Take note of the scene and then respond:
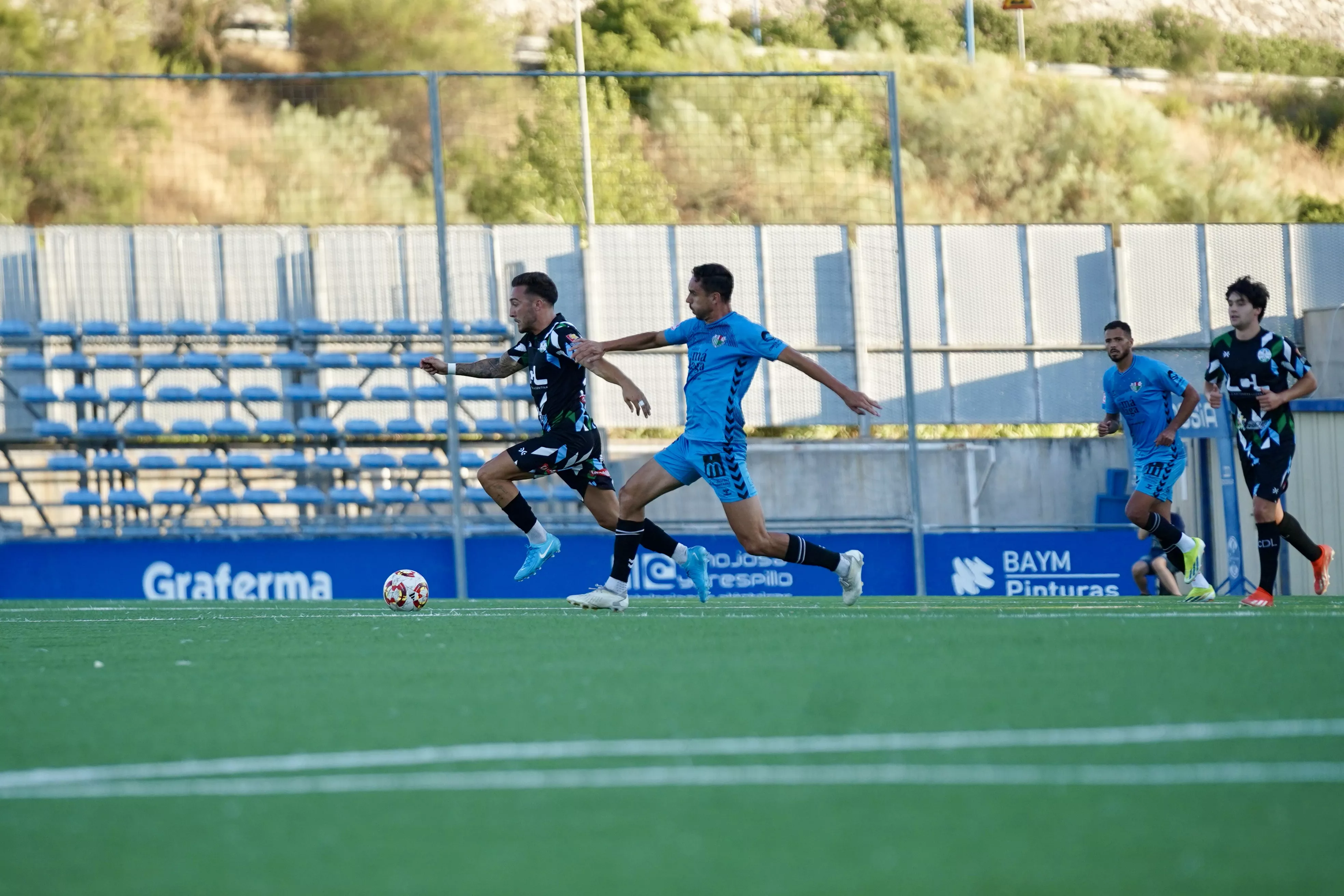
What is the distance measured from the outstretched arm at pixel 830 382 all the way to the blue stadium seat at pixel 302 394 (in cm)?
1214

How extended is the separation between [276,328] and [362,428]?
1.67m

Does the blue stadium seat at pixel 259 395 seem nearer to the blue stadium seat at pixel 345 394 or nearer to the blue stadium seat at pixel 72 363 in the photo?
the blue stadium seat at pixel 345 394

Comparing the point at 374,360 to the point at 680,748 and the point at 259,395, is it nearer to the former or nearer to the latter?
the point at 259,395

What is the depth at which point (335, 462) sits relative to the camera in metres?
19.5

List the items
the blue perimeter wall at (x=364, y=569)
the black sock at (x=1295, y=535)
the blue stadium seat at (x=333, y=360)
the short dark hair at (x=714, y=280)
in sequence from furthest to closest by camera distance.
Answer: the blue stadium seat at (x=333, y=360) → the blue perimeter wall at (x=364, y=569) → the black sock at (x=1295, y=535) → the short dark hair at (x=714, y=280)

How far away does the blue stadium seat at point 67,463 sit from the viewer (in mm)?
19391

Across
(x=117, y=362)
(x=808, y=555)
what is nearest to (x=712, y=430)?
(x=808, y=555)

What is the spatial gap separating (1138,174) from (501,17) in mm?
21365

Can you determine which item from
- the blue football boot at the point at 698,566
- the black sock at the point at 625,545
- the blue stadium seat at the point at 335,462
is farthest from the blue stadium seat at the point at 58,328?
the blue football boot at the point at 698,566

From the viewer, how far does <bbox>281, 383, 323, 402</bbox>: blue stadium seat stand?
2008 centimetres

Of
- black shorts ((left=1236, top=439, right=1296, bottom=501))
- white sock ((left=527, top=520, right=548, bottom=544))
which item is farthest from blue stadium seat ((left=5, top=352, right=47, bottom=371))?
black shorts ((left=1236, top=439, right=1296, bottom=501))

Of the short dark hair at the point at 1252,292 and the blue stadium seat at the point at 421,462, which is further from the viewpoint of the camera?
the blue stadium seat at the point at 421,462

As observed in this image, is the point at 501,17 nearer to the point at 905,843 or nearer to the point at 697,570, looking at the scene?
the point at 697,570

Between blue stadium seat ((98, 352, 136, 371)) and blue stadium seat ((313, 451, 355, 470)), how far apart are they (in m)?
2.52
